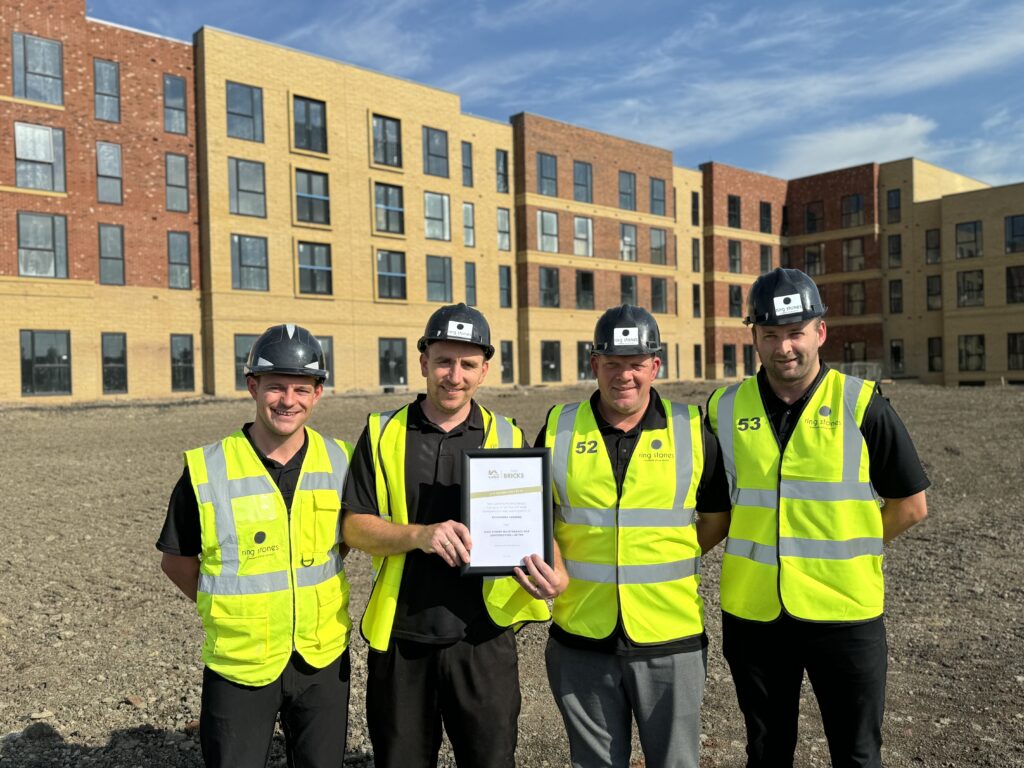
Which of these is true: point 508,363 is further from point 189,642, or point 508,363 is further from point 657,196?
point 189,642

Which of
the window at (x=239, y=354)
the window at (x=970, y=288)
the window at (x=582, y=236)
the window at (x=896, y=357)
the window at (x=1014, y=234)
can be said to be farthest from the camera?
the window at (x=896, y=357)

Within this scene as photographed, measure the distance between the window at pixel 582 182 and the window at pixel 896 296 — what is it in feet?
72.3

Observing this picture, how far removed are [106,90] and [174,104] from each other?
2468 millimetres

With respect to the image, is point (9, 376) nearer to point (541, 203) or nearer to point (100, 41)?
point (100, 41)

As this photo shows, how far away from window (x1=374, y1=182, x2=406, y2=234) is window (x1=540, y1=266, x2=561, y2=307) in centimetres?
913

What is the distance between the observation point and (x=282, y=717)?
11.0ft

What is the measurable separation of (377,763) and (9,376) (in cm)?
2985

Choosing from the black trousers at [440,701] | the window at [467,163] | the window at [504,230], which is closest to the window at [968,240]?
the window at [504,230]

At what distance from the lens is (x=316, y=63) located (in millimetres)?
34812

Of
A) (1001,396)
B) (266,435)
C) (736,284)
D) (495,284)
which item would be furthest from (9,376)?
(736,284)

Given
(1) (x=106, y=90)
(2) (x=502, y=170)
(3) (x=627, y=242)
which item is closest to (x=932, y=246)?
(3) (x=627, y=242)

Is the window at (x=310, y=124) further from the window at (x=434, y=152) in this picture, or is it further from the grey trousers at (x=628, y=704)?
the grey trousers at (x=628, y=704)

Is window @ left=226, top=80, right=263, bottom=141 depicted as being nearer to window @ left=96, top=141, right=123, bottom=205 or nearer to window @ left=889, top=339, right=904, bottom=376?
window @ left=96, top=141, right=123, bottom=205

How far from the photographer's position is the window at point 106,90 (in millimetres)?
29875
